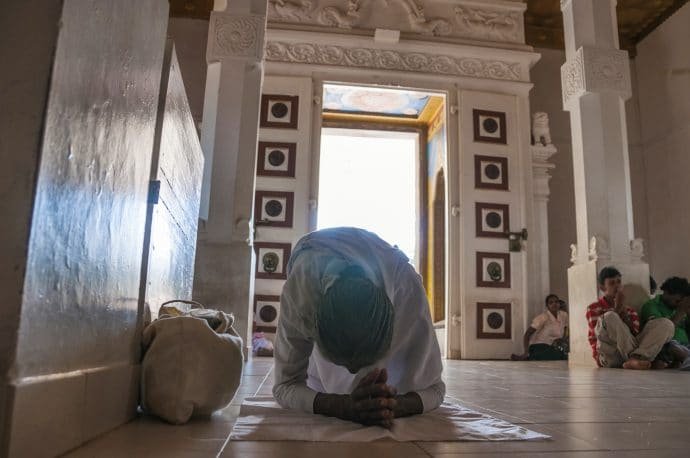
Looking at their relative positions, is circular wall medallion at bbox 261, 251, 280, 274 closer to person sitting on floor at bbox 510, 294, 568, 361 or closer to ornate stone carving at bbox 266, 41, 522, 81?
ornate stone carving at bbox 266, 41, 522, 81

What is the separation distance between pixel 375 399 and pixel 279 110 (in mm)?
7664

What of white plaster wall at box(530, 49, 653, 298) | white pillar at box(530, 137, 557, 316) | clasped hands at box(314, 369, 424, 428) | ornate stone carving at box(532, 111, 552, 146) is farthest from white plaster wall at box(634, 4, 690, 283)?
clasped hands at box(314, 369, 424, 428)

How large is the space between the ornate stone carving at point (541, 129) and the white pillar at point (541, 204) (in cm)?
8

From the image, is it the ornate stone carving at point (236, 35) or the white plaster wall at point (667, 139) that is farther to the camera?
the white plaster wall at point (667, 139)

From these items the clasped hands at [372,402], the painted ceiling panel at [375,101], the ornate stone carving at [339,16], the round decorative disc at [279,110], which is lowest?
the clasped hands at [372,402]

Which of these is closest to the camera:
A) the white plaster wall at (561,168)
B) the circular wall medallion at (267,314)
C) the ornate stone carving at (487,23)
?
the circular wall medallion at (267,314)

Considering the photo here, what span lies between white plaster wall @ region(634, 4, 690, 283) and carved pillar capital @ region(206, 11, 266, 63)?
735cm

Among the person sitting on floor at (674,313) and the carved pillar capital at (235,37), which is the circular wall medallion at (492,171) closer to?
the person sitting on floor at (674,313)

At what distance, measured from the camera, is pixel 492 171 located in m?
9.43

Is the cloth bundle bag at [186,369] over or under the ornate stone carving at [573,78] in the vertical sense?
A: under

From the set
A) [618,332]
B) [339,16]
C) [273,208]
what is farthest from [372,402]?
→ [339,16]

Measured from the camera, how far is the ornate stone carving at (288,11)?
9359 mm

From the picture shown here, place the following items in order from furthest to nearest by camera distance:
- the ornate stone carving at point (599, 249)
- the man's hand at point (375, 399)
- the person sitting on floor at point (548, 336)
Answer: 1. the person sitting on floor at point (548, 336)
2. the ornate stone carving at point (599, 249)
3. the man's hand at point (375, 399)

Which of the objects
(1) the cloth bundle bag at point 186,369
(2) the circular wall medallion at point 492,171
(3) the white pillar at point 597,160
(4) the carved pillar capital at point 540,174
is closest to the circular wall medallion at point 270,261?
(2) the circular wall medallion at point 492,171
